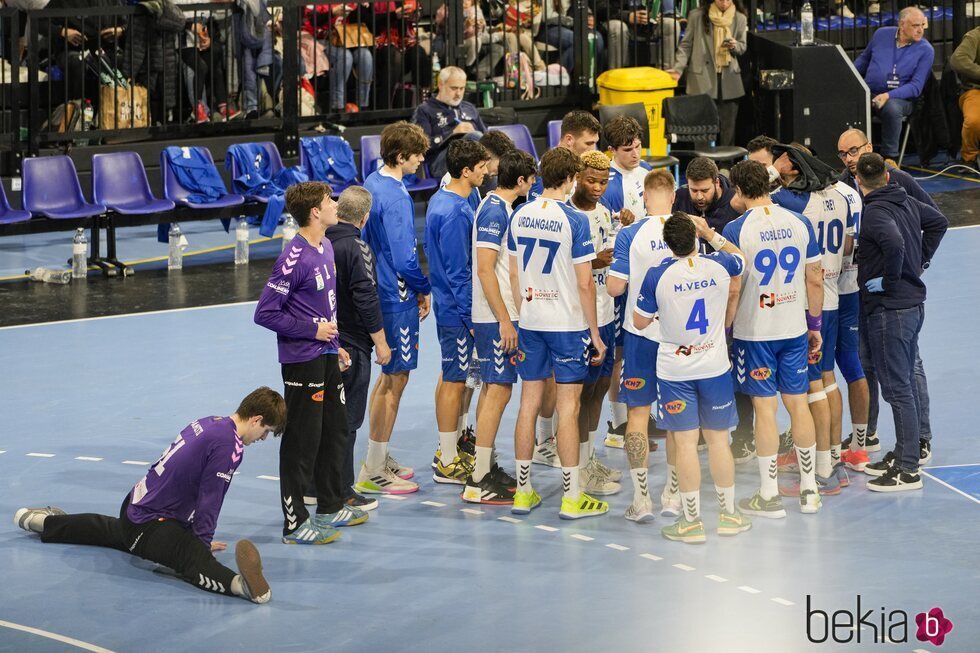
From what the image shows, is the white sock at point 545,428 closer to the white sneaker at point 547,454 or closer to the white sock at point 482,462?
the white sneaker at point 547,454

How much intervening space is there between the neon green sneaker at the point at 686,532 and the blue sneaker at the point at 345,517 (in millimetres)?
1617

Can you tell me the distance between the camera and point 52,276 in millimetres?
13547

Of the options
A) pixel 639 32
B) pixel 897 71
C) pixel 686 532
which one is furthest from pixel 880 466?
pixel 639 32

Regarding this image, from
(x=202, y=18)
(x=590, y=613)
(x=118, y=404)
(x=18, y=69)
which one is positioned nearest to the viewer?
(x=590, y=613)

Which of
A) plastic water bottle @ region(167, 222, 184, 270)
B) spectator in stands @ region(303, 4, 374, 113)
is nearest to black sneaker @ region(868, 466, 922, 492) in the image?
plastic water bottle @ region(167, 222, 184, 270)

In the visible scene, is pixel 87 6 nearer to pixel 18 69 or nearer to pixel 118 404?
pixel 18 69

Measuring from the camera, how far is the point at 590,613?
659 centimetres

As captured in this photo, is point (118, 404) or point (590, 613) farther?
point (118, 404)

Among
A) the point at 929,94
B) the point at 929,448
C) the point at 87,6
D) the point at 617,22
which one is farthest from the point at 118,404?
the point at 929,94

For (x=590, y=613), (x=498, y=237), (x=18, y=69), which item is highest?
(x=18, y=69)

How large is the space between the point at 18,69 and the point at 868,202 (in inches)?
368

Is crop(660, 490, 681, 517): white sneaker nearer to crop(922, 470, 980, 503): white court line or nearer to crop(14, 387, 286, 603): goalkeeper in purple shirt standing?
crop(922, 470, 980, 503): white court line

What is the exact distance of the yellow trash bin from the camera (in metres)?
16.7

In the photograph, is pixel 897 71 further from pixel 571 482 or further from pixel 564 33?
pixel 571 482
